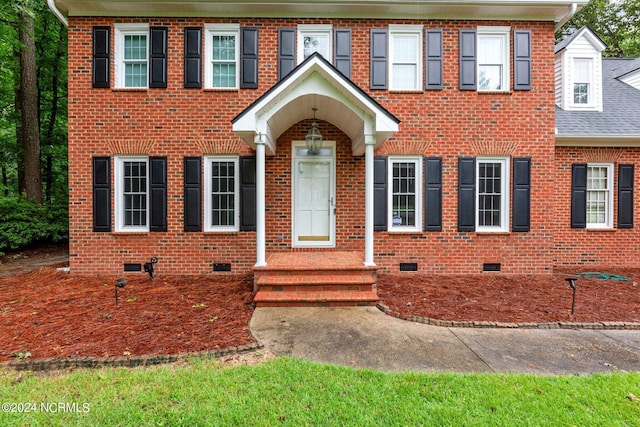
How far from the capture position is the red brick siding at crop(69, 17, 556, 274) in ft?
22.1

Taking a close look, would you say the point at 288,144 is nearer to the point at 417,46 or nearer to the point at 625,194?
the point at 417,46

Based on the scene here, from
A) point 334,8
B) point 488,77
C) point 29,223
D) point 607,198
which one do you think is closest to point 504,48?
point 488,77

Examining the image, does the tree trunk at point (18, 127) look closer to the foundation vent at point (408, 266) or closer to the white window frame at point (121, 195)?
the white window frame at point (121, 195)

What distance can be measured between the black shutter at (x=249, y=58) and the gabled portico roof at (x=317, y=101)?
177 cm

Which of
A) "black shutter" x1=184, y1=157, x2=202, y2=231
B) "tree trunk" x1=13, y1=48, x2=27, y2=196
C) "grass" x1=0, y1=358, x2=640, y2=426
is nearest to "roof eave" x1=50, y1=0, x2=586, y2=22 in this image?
"black shutter" x1=184, y1=157, x2=202, y2=231

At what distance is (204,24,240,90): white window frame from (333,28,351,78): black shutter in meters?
2.25

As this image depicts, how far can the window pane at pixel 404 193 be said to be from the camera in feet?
23.1

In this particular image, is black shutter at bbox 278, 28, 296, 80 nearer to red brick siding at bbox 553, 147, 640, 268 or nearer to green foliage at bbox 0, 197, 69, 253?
red brick siding at bbox 553, 147, 640, 268

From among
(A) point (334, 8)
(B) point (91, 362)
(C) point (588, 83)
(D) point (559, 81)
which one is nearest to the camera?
(B) point (91, 362)

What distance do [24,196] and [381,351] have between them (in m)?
12.9

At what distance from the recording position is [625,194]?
25.2 ft

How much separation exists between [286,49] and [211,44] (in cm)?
177

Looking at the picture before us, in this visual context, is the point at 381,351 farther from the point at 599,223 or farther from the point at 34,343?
the point at 599,223

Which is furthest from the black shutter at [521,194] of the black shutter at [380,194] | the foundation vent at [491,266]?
the black shutter at [380,194]
